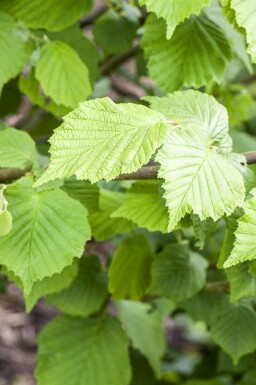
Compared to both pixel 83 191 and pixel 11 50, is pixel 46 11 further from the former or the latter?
pixel 83 191

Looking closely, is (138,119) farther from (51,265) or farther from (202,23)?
(202,23)

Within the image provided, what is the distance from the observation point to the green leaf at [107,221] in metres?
1.43

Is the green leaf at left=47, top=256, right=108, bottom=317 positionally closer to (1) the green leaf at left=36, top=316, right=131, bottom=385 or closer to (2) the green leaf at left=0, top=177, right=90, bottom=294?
(1) the green leaf at left=36, top=316, right=131, bottom=385

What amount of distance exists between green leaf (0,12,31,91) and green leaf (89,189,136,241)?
1.10 feet

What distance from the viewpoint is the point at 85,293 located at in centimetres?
175

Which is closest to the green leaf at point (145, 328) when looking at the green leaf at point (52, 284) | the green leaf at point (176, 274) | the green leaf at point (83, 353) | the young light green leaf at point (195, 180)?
the green leaf at point (83, 353)

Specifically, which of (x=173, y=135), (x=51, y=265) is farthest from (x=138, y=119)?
(x=51, y=265)

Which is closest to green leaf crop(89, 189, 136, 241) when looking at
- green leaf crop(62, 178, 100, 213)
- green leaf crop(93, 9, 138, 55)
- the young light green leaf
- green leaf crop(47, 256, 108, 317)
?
green leaf crop(62, 178, 100, 213)

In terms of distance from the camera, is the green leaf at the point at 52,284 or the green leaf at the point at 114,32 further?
the green leaf at the point at 114,32

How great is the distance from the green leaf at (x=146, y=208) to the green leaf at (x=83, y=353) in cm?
60

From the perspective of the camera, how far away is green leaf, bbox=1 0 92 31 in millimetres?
1530

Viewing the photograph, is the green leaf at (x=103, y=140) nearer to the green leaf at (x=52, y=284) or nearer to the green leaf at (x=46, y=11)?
the green leaf at (x=52, y=284)

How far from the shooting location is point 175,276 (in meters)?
1.65

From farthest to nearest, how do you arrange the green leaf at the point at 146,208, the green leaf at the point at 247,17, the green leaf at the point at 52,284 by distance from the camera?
the green leaf at the point at 52,284 → the green leaf at the point at 146,208 → the green leaf at the point at 247,17
